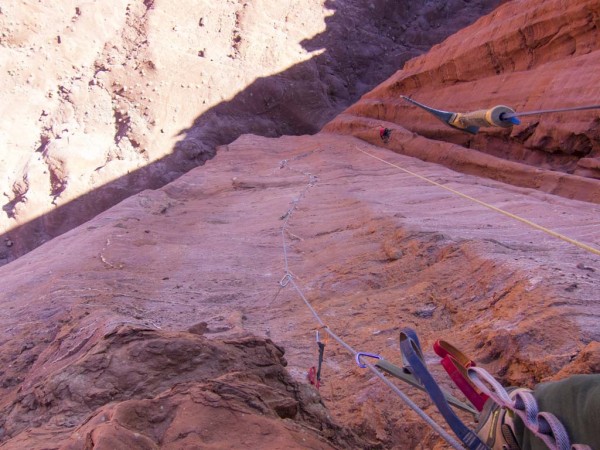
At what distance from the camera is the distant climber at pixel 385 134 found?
10.6m

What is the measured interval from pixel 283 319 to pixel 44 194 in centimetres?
985

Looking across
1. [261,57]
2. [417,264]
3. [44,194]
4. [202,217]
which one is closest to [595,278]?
[417,264]

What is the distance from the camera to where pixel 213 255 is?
5.54 meters

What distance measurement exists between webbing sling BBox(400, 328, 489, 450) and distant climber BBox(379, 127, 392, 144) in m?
9.17

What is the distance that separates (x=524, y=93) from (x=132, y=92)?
29.6 feet

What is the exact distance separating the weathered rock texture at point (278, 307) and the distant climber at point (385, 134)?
111 inches

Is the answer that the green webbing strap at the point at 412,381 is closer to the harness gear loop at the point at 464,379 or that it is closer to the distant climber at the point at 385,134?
the harness gear loop at the point at 464,379

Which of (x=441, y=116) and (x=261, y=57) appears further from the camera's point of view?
(x=261, y=57)

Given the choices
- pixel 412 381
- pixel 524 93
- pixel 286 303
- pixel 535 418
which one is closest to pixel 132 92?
pixel 524 93

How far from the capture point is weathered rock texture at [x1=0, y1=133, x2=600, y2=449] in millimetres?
1876

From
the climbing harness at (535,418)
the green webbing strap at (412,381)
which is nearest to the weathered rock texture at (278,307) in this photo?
the green webbing strap at (412,381)

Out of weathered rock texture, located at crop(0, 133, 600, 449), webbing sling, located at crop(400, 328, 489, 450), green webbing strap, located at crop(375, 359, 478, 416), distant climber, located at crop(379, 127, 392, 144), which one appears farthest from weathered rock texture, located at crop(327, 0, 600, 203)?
webbing sling, located at crop(400, 328, 489, 450)

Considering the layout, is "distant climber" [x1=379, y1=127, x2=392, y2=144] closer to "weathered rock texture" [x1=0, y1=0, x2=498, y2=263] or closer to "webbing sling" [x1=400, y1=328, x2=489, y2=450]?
"weathered rock texture" [x1=0, y1=0, x2=498, y2=263]

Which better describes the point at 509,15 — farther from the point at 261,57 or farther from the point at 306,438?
the point at 306,438
